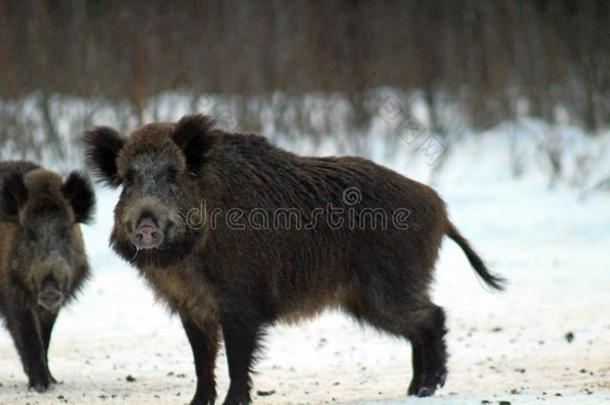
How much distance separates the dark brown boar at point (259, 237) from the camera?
6430 millimetres

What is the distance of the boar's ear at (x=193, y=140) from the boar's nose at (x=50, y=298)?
1936mm

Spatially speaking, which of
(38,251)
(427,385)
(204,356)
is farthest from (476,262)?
(38,251)

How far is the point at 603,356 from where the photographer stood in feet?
28.5

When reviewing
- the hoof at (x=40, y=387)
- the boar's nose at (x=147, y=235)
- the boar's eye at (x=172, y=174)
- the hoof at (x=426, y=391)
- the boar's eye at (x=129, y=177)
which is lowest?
the hoof at (x=40, y=387)

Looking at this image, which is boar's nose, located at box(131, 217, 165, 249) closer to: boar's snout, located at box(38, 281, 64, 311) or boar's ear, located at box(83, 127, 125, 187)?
boar's ear, located at box(83, 127, 125, 187)

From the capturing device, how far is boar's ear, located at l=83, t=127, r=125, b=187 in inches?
264

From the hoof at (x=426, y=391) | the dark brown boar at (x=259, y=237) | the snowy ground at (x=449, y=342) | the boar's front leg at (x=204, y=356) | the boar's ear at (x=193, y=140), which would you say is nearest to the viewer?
the dark brown boar at (x=259, y=237)

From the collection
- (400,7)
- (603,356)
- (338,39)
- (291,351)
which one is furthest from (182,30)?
(603,356)

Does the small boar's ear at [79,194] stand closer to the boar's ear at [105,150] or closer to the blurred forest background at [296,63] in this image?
the boar's ear at [105,150]

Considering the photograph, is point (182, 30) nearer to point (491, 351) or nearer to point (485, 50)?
point (485, 50)

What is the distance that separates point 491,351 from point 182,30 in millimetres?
12269

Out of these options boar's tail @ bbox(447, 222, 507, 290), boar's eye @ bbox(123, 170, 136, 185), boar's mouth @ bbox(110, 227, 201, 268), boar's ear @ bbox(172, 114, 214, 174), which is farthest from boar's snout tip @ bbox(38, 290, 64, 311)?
boar's tail @ bbox(447, 222, 507, 290)

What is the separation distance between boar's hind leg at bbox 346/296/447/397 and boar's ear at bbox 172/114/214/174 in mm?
1411

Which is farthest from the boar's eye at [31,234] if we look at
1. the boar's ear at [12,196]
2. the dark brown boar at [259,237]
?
the dark brown boar at [259,237]
